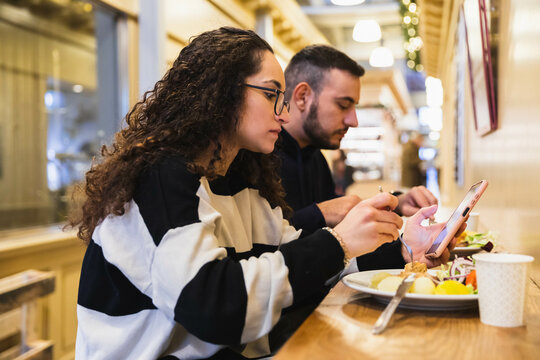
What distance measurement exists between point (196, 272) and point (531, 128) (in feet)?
4.14

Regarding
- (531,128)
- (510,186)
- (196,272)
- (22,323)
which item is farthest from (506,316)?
Answer: (22,323)

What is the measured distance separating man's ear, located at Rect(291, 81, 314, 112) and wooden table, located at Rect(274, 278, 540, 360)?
160 centimetres

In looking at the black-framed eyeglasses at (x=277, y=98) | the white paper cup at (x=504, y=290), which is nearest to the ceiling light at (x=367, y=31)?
the black-framed eyeglasses at (x=277, y=98)

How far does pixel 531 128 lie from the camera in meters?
1.64

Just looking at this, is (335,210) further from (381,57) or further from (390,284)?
(381,57)

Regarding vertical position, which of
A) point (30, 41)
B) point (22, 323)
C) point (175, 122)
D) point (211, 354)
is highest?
point (30, 41)

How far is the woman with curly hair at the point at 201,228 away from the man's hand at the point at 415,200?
2.66ft

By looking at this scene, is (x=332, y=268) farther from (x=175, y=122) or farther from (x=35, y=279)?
(x=35, y=279)

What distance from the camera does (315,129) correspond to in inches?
97.5

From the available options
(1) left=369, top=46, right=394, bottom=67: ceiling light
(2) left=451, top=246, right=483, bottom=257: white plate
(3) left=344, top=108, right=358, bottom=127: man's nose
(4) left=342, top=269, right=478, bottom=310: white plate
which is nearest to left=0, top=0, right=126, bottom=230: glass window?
(3) left=344, top=108, right=358, bottom=127: man's nose

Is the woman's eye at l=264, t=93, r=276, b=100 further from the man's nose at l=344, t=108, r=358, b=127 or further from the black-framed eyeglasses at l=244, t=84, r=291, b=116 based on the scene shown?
the man's nose at l=344, t=108, r=358, b=127

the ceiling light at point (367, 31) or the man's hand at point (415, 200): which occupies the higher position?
the ceiling light at point (367, 31)

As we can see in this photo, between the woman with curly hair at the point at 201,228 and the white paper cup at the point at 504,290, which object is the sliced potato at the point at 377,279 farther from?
the white paper cup at the point at 504,290

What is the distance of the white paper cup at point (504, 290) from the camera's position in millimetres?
887
